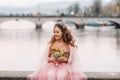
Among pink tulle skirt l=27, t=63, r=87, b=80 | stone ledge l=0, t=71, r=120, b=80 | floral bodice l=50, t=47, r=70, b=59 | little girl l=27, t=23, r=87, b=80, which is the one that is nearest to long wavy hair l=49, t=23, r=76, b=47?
little girl l=27, t=23, r=87, b=80

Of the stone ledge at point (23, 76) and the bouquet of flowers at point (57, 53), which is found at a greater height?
the bouquet of flowers at point (57, 53)

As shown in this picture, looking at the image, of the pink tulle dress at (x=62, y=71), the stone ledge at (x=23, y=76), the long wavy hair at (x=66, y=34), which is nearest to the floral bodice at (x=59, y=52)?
the pink tulle dress at (x=62, y=71)

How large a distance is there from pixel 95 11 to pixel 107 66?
74908 millimetres

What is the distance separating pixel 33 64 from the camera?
22828 mm

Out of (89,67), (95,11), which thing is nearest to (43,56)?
(89,67)

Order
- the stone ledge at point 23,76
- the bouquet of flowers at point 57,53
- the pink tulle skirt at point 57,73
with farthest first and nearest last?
the stone ledge at point 23,76 < the bouquet of flowers at point 57,53 < the pink tulle skirt at point 57,73

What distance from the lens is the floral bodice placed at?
491 cm

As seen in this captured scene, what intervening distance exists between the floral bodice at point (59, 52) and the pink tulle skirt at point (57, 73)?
0.11 m

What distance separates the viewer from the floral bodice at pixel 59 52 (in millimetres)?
4914

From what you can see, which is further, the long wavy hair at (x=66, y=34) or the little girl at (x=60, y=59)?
the long wavy hair at (x=66, y=34)

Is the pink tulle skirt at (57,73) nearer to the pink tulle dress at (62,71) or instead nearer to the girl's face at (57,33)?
the pink tulle dress at (62,71)

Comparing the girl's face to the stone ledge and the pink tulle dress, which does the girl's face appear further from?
the stone ledge

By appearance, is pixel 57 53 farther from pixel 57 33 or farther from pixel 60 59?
pixel 57 33

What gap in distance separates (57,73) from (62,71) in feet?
0.20
